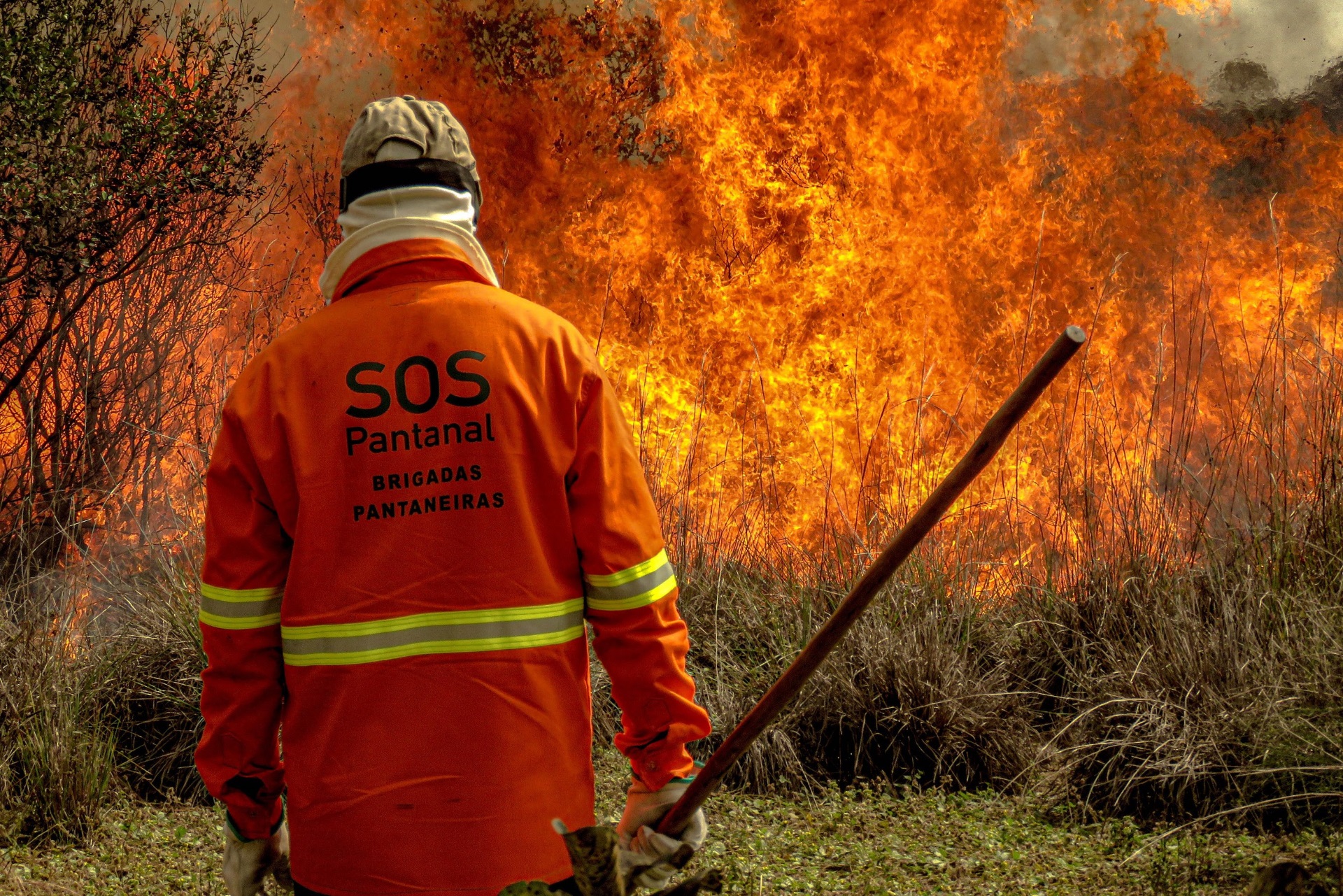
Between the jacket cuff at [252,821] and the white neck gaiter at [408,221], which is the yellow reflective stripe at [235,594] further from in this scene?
the white neck gaiter at [408,221]

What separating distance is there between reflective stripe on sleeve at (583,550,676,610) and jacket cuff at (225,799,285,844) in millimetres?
693

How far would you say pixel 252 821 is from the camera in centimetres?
196

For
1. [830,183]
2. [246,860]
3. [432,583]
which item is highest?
[830,183]

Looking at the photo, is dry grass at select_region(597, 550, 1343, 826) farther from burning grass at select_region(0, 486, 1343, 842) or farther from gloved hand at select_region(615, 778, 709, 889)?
gloved hand at select_region(615, 778, 709, 889)

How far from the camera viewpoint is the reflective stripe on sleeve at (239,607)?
1827 millimetres

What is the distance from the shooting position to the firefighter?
1739mm

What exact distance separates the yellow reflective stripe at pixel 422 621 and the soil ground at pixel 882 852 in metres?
1.92

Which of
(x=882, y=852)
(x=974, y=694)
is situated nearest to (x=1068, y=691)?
(x=974, y=694)

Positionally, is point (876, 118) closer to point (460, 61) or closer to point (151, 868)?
point (460, 61)

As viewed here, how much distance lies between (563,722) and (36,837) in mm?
3144

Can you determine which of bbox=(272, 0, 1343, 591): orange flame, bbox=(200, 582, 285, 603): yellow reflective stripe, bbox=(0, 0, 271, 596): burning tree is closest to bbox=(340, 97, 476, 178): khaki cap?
bbox=(200, 582, 285, 603): yellow reflective stripe

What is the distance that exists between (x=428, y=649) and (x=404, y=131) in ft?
2.85

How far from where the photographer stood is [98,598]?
18.0 ft

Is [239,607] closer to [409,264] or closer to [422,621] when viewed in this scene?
[422,621]
